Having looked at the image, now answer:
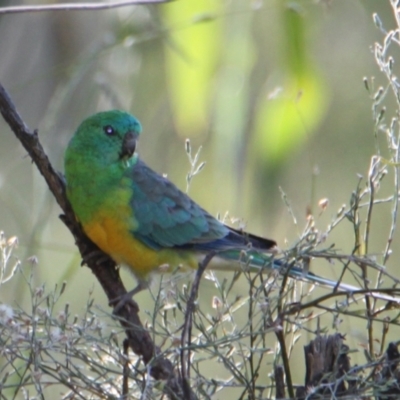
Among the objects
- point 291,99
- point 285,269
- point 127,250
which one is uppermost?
point 291,99

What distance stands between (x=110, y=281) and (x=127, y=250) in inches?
20.3

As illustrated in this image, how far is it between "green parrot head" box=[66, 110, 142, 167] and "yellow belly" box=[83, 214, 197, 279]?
0.23m

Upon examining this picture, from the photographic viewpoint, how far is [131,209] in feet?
8.63

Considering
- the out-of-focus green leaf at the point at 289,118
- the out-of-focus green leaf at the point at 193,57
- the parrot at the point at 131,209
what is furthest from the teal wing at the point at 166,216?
the out-of-focus green leaf at the point at 289,118

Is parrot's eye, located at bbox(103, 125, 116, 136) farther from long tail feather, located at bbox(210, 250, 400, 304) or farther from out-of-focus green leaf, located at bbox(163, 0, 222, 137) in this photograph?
long tail feather, located at bbox(210, 250, 400, 304)

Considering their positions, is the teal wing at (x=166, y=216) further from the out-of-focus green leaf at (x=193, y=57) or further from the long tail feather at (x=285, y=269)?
the out-of-focus green leaf at (x=193, y=57)

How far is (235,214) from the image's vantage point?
2418 millimetres

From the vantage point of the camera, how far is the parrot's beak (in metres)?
2.57

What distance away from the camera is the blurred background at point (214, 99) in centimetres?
232

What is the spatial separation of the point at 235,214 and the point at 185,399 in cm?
109

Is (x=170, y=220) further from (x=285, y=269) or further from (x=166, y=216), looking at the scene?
(x=285, y=269)

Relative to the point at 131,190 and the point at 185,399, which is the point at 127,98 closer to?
the point at 131,190

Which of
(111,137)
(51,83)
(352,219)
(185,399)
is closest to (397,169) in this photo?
(352,219)

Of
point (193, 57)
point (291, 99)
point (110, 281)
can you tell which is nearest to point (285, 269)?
point (110, 281)
